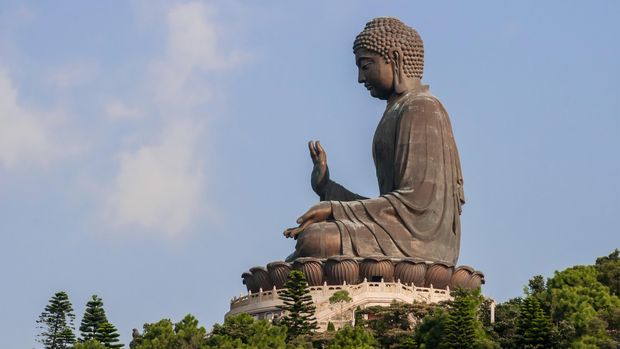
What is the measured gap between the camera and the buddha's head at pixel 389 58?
50438 millimetres

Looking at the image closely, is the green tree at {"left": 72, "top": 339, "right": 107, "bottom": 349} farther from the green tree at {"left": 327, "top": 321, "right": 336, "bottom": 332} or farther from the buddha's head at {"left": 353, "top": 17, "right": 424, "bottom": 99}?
the buddha's head at {"left": 353, "top": 17, "right": 424, "bottom": 99}

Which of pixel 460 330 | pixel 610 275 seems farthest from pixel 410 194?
pixel 460 330

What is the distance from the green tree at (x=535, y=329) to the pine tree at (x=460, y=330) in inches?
38.6

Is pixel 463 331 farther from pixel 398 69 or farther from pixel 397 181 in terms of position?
pixel 398 69

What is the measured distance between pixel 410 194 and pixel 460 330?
11243 millimetres

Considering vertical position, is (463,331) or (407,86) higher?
(407,86)

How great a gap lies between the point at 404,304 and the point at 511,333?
3689 mm

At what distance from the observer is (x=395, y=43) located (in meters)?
50.4

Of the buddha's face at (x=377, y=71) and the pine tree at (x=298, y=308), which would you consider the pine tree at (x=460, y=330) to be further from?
the buddha's face at (x=377, y=71)

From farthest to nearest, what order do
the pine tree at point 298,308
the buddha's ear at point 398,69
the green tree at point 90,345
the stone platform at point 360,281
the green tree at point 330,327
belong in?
the buddha's ear at point 398,69, the stone platform at point 360,281, the green tree at point 330,327, the pine tree at point 298,308, the green tree at point 90,345

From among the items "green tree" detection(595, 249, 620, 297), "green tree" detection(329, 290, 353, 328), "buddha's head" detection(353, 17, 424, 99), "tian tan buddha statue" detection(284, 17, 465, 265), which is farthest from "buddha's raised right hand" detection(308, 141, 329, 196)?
"green tree" detection(595, 249, 620, 297)

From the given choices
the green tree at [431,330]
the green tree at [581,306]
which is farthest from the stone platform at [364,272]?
the green tree at [431,330]

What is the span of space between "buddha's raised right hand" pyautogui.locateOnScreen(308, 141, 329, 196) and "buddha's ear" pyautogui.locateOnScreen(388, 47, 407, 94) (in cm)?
254

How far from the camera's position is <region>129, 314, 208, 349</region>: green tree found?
38.9 metres
